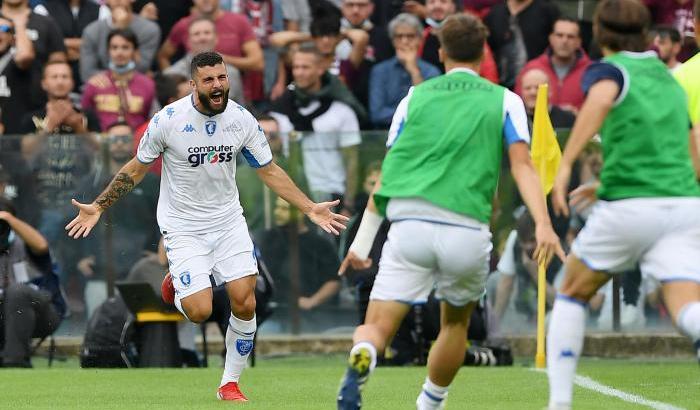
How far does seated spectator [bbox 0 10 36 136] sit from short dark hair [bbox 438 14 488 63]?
9006mm

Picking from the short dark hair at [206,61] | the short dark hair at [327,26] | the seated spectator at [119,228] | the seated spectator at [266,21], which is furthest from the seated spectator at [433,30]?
the short dark hair at [206,61]

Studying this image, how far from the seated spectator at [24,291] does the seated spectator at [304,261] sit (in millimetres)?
2055

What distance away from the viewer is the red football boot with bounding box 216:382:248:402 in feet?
34.8

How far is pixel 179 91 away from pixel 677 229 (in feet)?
28.8

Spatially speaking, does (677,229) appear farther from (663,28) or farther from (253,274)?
(663,28)

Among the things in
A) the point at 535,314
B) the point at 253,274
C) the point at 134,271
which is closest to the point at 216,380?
the point at 253,274

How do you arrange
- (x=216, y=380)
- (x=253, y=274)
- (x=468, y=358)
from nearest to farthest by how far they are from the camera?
(x=253, y=274), (x=216, y=380), (x=468, y=358)

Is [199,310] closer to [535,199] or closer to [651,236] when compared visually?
[535,199]

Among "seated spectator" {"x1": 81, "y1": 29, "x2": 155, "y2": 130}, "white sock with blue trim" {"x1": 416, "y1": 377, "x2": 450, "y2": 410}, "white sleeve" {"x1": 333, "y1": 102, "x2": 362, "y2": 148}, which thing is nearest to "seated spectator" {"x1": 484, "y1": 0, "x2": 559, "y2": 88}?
"white sleeve" {"x1": 333, "y1": 102, "x2": 362, "y2": 148}

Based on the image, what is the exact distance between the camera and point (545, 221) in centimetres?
756

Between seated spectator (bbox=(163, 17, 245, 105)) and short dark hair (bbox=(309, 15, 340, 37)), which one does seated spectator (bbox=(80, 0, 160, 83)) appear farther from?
short dark hair (bbox=(309, 15, 340, 37))

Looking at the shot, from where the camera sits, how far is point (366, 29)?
17.1 m

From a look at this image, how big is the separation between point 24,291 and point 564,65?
6008 millimetres

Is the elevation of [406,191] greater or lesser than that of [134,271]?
greater
